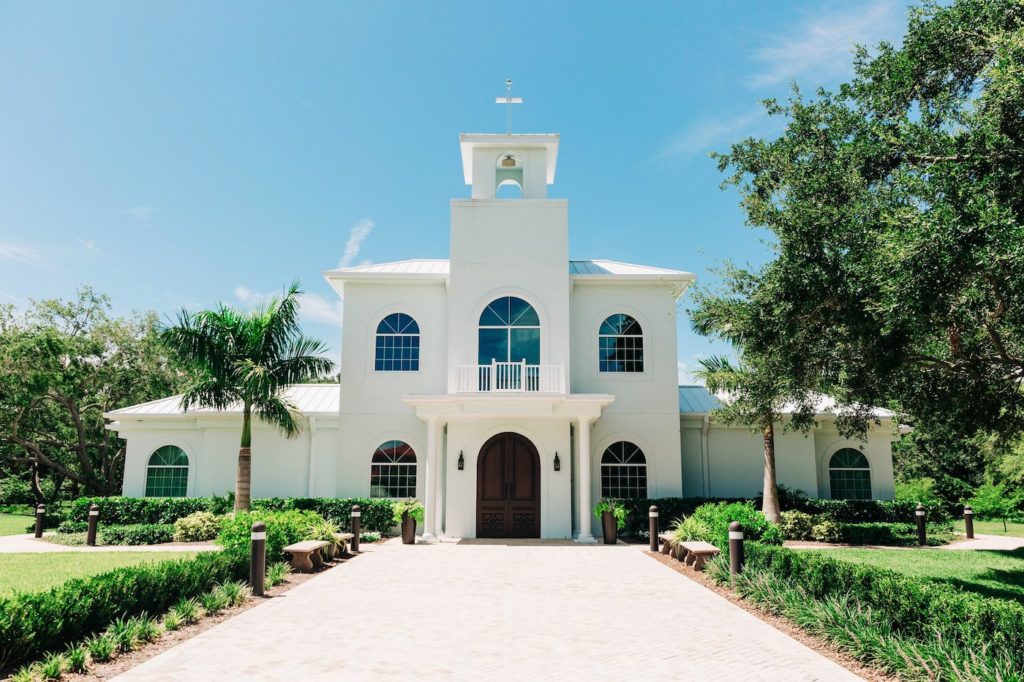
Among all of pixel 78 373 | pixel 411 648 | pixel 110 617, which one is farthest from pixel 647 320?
pixel 78 373

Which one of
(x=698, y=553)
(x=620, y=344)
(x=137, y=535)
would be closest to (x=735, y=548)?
(x=698, y=553)

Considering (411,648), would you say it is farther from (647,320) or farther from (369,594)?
(647,320)

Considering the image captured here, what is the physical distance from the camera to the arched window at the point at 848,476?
22.0 m

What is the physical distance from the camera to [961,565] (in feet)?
46.4

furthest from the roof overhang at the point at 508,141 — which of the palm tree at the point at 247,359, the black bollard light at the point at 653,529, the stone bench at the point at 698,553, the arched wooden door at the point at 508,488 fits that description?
the stone bench at the point at 698,553

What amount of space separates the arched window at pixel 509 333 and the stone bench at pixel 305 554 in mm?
7882

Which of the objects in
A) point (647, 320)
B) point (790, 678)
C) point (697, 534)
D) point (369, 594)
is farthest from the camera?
point (647, 320)

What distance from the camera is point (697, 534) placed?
15.1m

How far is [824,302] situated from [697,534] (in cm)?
747

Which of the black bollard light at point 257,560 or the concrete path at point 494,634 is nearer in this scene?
the concrete path at point 494,634

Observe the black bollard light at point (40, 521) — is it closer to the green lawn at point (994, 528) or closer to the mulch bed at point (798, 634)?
the mulch bed at point (798, 634)

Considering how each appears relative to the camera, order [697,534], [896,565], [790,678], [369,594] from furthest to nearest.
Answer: [697,534], [896,565], [369,594], [790,678]

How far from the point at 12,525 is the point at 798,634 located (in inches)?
1102

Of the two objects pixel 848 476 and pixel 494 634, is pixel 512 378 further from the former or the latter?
pixel 848 476
